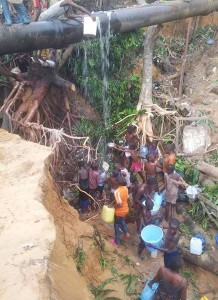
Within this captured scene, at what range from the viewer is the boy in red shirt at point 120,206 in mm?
6297

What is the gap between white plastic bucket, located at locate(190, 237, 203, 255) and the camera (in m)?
6.51

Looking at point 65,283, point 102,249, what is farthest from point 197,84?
point 65,283

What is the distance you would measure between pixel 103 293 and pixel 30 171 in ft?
6.52

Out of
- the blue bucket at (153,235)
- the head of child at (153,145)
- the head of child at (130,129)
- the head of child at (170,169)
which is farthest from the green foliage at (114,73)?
the blue bucket at (153,235)

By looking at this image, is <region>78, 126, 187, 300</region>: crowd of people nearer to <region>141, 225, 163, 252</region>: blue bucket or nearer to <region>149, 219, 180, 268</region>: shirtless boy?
<region>149, 219, 180, 268</region>: shirtless boy

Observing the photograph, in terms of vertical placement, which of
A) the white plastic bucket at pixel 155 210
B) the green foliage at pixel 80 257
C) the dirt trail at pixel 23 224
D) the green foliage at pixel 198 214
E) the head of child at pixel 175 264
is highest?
the dirt trail at pixel 23 224

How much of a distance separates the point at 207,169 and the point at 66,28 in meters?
3.98

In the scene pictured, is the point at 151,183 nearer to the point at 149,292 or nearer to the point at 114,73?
the point at 149,292

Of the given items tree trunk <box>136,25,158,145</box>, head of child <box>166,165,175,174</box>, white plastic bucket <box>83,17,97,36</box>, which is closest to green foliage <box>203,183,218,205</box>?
head of child <box>166,165,175,174</box>

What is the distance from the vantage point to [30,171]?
515 centimetres

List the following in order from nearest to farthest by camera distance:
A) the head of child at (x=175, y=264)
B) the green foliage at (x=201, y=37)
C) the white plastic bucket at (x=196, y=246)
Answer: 1. the head of child at (x=175, y=264)
2. the white plastic bucket at (x=196, y=246)
3. the green foliage at (x=201, y=37)

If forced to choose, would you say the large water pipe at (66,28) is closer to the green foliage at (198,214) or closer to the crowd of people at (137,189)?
the crowd of people at (137,189)

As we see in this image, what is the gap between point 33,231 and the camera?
396 cm

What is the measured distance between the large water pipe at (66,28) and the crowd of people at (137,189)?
2316 mm
